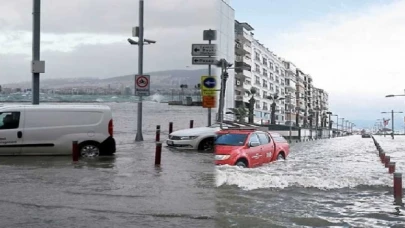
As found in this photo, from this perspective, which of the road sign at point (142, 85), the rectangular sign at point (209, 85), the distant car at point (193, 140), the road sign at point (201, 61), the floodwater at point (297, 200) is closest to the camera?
the floodwater at point (297, 200)

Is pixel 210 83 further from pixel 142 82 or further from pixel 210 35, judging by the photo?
pixel 142 82


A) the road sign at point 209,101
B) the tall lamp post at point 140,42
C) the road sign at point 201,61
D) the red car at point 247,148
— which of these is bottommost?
the red car at point 247,148

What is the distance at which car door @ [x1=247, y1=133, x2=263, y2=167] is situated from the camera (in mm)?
10034

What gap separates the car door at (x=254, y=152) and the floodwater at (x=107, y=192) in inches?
32.9

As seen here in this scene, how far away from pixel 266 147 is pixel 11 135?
6.25 m

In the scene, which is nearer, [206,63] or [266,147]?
[206,63]

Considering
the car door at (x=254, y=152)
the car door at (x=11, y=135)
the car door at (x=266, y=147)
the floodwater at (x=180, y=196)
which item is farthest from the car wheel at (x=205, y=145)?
the car door at (x=11, y=135)

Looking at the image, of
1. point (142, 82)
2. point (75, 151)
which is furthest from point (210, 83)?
point (142, 82)

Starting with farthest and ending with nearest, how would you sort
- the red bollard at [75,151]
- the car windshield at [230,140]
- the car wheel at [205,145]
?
the car wheel at [205,145] → the red bollard at [75,151] → the car windshield at [230,140]

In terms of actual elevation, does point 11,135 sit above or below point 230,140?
below

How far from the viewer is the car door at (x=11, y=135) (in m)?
12.8

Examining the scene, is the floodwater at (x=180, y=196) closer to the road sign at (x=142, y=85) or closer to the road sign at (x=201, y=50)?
the road sign at (x=201, y=50)

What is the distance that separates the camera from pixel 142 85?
18.6 meters

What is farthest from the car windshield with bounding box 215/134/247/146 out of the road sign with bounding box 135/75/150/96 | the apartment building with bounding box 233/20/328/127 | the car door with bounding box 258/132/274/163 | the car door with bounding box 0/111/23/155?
the apartment building with bounding box 233/20/328/127
